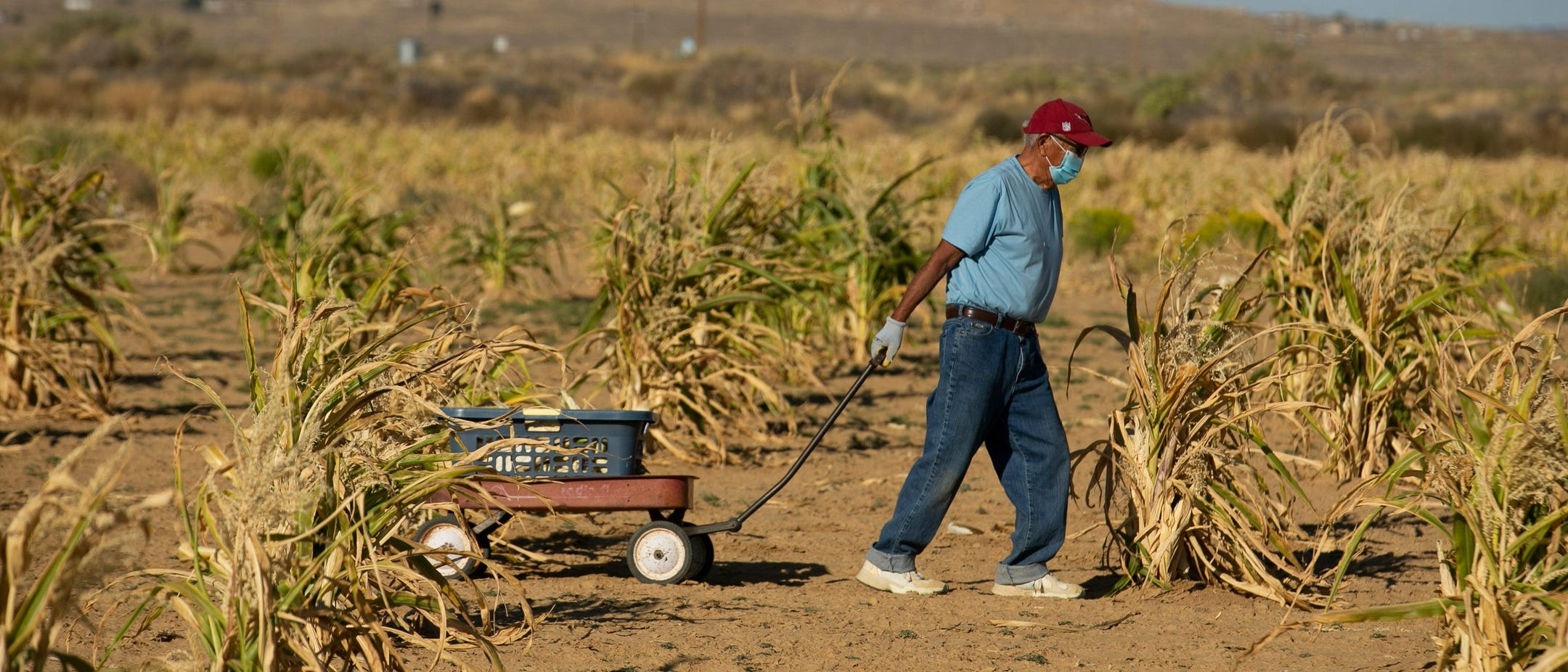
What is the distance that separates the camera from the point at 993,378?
14.7ft

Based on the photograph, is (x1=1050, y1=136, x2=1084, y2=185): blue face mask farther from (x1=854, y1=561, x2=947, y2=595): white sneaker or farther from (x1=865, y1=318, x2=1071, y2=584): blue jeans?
(x1=854, y1=561, x2=947, y2=595): white sneaker

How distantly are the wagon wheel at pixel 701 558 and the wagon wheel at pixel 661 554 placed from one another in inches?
1.2

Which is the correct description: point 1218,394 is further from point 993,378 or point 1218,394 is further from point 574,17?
point 574,17

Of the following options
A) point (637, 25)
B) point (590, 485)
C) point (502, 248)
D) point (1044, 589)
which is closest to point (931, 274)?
point (1044, 589)

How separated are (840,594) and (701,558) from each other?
0.48m

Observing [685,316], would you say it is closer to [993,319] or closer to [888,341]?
[888,341]

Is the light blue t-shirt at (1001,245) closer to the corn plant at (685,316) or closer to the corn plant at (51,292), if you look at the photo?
the corn plant at (685,316)

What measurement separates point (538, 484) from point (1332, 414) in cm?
370

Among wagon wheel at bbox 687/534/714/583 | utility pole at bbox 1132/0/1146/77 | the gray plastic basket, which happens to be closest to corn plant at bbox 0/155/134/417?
the gray plastic basket

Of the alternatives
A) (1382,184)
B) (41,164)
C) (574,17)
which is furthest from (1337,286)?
(574,17)

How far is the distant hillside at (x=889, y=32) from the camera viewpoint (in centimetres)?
8594

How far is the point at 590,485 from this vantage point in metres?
4.49

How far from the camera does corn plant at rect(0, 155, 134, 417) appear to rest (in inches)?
272

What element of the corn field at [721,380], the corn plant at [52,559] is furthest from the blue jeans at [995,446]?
the corn plant at [52,559]
